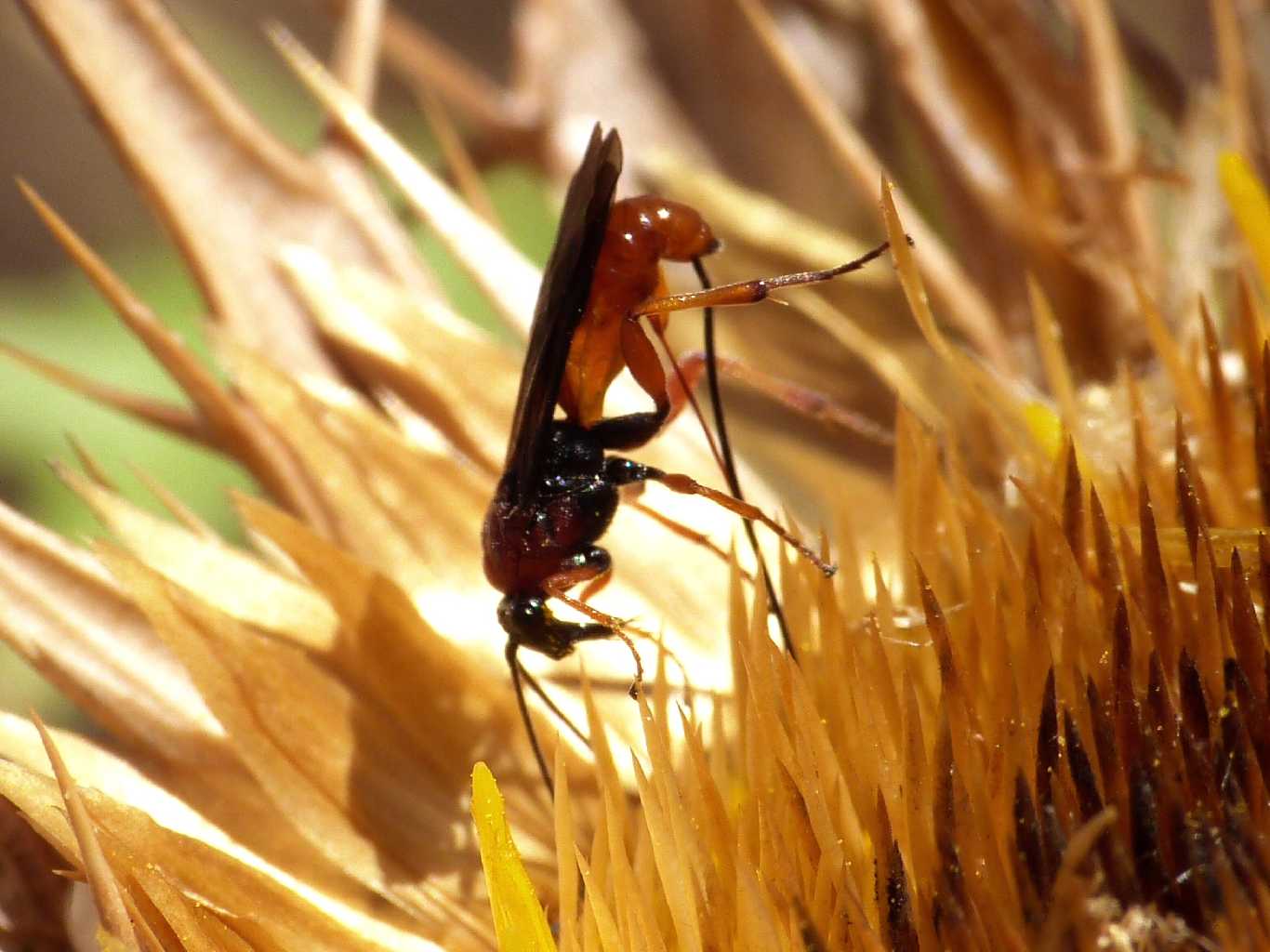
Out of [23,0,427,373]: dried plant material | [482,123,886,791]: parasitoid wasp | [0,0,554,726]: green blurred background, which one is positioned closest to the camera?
[482,123,886,791]: parasitoid wasp

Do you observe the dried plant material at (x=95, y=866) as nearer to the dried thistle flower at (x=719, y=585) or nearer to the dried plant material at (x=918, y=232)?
the dried thistle flower at (x=719, y=585)

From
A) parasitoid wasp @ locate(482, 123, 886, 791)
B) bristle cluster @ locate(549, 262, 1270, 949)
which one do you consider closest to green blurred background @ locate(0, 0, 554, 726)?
parasitoid wasp @ locate(482, 123, 886, 791)

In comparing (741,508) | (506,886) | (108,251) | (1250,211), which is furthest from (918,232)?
(108,251)

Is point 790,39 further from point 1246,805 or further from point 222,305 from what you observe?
point 1246,805

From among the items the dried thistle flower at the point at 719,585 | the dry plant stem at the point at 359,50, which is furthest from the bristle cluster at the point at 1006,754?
the dry plant stem at the point at 359,50

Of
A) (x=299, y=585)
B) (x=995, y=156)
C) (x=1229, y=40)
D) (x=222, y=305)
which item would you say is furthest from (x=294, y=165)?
(x=1229, y=40)

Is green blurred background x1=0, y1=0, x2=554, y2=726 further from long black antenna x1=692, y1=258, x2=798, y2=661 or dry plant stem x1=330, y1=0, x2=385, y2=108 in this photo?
long black antenna x1=692, y1=258, x2=798, y2=661
